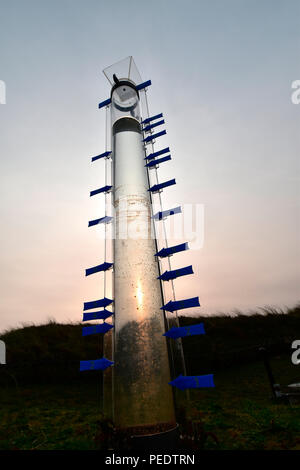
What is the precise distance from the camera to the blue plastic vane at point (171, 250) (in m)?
7.94

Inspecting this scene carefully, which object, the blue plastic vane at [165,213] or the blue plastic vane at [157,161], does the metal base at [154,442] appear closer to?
the blue plastic vane at [165,213]

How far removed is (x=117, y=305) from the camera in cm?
793

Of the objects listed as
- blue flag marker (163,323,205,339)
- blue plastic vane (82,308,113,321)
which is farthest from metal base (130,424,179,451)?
blue plastic vane (82,308,113,321)

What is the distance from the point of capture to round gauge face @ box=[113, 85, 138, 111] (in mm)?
11438

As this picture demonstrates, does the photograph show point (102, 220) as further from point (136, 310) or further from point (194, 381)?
point (194, 381)

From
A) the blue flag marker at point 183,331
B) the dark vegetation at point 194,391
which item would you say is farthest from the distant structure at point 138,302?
the dark vegetation at point 194,391

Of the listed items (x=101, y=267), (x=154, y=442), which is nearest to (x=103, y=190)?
(x=101, y=267)

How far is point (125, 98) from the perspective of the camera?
37.8 feet

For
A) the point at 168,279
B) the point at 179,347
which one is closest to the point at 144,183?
the point at 168,279

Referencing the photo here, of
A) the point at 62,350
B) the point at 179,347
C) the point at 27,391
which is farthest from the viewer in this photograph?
the point at 62,350

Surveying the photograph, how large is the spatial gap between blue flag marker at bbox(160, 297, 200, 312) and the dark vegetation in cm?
265

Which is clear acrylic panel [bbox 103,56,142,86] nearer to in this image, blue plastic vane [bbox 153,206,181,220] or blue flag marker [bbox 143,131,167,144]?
blue flag marker [bbox 143,131,167,144]
